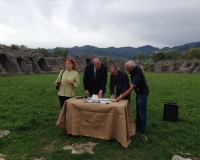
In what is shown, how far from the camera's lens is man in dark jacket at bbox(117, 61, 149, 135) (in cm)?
598

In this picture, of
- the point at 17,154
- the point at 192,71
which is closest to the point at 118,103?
the point at 17,154

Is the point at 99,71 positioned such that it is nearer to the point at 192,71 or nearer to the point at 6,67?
the point at 6,67

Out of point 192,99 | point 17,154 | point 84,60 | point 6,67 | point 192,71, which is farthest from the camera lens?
point 192,71

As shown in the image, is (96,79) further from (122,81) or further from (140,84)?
(140,84)

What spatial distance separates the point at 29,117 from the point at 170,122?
509 cm

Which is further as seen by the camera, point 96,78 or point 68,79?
point 96,78

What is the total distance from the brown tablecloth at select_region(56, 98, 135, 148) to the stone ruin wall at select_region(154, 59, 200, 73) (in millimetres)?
42333

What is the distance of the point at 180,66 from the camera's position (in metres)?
50.6

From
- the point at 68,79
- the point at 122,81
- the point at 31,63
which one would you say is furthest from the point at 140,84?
the point at 31,63

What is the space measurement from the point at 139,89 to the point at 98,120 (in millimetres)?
1507

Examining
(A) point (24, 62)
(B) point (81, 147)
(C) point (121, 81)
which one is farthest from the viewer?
(A) point (24, 62)

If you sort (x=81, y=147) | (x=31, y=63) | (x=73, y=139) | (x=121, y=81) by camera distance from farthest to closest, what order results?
(x=31, y=63), (x=121, y=81), (x=73, y=139), (x=81, y=147)

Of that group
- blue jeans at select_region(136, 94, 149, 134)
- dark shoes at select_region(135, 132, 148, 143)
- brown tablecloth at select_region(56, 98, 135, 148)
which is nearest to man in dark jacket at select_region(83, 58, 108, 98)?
brown tablecloth at select_region(56, 98, 135, 148)

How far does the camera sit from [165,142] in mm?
5945
